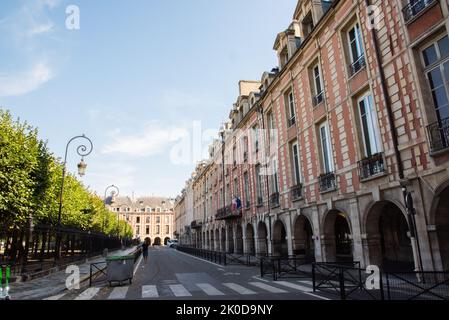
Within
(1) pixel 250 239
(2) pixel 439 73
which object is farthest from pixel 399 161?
(1) pixel 250 239

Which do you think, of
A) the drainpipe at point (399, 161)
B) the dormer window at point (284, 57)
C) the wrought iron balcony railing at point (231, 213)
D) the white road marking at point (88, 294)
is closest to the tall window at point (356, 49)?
the drainpipe at point (399, 161)

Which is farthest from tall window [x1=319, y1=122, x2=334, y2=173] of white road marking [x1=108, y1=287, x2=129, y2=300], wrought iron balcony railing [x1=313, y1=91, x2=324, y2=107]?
white road marking [x1=108, y1=287, x2=129, y2=300]

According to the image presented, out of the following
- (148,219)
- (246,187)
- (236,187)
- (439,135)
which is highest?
(148,219)

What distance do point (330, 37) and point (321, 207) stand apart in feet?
26.5

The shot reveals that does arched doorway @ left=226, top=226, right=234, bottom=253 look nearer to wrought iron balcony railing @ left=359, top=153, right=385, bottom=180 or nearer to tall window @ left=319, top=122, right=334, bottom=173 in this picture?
tall window @ left=319, top=122, right=334, bottom=173

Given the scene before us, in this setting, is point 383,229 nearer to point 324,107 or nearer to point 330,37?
point 324,107

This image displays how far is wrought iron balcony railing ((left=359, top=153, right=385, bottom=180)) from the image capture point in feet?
37.9

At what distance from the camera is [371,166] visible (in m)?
12.1

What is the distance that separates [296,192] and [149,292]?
34.4ft

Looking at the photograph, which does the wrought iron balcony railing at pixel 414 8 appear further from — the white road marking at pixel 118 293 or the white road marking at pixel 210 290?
the white road marking at pixel 118 293

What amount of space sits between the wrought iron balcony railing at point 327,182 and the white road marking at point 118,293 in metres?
9.58

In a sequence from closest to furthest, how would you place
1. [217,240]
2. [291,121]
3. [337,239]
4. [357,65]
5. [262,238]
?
1. [357,65]
2. [337,239]
3. [291,121]
4. [262,238]
5. [217,240]

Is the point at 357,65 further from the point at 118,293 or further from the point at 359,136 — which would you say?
the point at 118,293

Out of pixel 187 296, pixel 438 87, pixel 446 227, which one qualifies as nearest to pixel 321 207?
pixel 446 227
